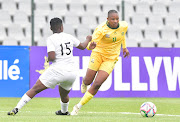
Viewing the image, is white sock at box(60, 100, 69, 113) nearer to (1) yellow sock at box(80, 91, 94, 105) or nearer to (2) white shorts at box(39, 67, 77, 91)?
(1) yellow sock at box(80, 91, 94, 105)

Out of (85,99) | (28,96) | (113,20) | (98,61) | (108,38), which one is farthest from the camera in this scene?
(98,61)

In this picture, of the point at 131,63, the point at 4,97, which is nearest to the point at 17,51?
the point at 4,97

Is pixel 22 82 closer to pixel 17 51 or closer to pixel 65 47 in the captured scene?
pixel 17 51

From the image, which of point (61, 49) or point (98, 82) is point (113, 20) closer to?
point (98, 82)

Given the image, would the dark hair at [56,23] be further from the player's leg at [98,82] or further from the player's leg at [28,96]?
the player's leg at [98,82]

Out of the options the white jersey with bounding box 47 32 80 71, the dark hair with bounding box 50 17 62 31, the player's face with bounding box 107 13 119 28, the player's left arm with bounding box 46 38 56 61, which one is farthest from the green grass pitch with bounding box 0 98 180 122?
the player's face with bounding box 107 13 119 28

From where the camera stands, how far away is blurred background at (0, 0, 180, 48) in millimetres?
17141

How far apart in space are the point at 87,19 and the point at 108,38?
33.8 ft

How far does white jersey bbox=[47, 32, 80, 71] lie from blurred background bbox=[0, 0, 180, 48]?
10107 millimetres

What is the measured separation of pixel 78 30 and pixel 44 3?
209 centimetres

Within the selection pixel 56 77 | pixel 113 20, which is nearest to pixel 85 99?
pixel 56 77

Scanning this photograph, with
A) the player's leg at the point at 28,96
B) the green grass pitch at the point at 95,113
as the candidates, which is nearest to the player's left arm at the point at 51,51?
the player's leg at the point at 28,96

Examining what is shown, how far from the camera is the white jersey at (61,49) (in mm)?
6430

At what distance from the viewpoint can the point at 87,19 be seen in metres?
18.0
